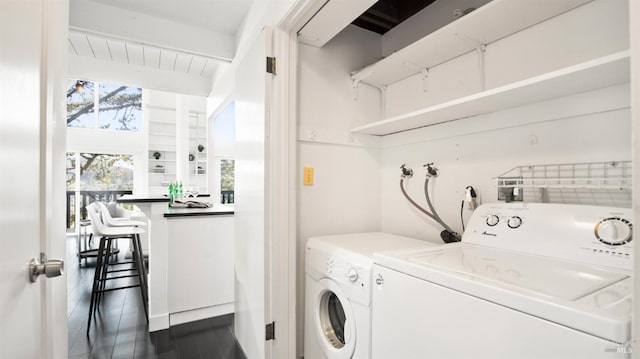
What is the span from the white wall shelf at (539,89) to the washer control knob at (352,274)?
82 centimetres

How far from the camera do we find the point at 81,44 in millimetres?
2859

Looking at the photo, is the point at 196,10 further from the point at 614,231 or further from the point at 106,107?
the point at 106,107

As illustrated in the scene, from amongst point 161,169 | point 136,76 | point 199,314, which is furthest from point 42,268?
point 161,169

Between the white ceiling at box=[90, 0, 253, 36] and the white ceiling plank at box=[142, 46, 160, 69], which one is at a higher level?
the white ceiling plank at box=[142, 46, 160, 69]

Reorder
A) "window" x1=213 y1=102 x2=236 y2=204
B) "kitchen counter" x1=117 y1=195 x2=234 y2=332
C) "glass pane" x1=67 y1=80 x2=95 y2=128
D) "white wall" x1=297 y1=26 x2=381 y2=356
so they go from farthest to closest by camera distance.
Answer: "window" x1=213 y1=102 x2=236 y2=204 → "glass pane" x1=67 y1=80 x2=95 y2=128 → "kitchen counter" x1=117 y1=195 x2=234 y2=332 → "white wall" x1=297 y1=26 x2=381 y2=356

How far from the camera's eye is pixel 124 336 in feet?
7.00

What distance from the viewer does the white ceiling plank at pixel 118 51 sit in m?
2.87

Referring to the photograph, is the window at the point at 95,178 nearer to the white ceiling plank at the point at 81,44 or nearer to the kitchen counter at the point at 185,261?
the white ceiling plank at the point at 81,44

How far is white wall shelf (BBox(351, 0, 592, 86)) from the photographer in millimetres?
1159

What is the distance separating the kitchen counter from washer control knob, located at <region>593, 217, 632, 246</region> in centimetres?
234

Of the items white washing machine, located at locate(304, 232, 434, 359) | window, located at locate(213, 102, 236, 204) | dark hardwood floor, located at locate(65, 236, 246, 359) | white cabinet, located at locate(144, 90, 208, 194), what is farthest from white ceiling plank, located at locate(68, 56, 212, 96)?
white washing machine, located at locate(304, 232, 434, 359)

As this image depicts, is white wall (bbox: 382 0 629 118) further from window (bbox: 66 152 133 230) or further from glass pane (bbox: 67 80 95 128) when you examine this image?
glass pane (bbox: 67 80 95 128)

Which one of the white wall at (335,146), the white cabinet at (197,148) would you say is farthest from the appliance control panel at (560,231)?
the white cabinet at (197,148)

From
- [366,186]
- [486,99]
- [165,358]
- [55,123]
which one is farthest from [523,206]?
[165,358]
